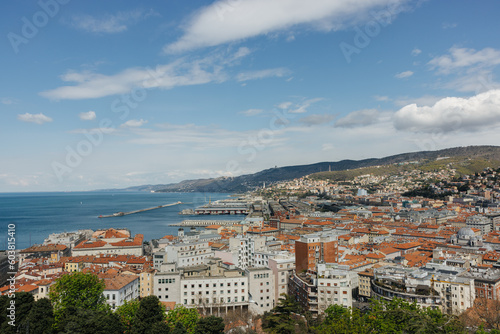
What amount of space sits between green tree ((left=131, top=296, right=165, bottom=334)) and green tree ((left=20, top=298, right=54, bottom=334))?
294cm

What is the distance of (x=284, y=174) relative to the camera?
169500 millimetres

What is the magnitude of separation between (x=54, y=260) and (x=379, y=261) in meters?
23.0

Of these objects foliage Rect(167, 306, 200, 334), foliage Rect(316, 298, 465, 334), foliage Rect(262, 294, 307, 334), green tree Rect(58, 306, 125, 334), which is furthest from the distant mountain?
green tree Rect(58, 306, 125, 334)

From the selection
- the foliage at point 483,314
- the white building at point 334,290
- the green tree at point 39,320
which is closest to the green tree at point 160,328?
the green tree at point 39,320

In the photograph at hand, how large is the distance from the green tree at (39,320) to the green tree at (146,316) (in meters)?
2.94

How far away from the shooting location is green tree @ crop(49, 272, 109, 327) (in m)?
14.5

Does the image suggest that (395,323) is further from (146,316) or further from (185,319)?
(146,316)

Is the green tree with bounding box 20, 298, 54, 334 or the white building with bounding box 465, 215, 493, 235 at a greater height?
the green tree with bounding box 20, 298, 54, 334

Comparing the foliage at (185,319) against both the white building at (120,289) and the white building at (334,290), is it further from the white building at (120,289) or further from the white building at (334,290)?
the white building at (334,290)

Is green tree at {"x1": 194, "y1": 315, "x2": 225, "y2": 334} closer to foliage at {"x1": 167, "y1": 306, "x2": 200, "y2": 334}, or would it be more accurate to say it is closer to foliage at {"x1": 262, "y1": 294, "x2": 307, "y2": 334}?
foliage at {"x1": 167, "y1": 306, "x2": 200, "y2": 334}

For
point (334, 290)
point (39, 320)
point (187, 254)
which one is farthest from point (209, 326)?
point (187, 254)

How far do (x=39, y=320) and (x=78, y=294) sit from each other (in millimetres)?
2228

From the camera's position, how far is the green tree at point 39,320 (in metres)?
12.5

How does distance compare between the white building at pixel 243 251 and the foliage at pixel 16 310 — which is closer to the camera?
the foliage at pixel 16 310
